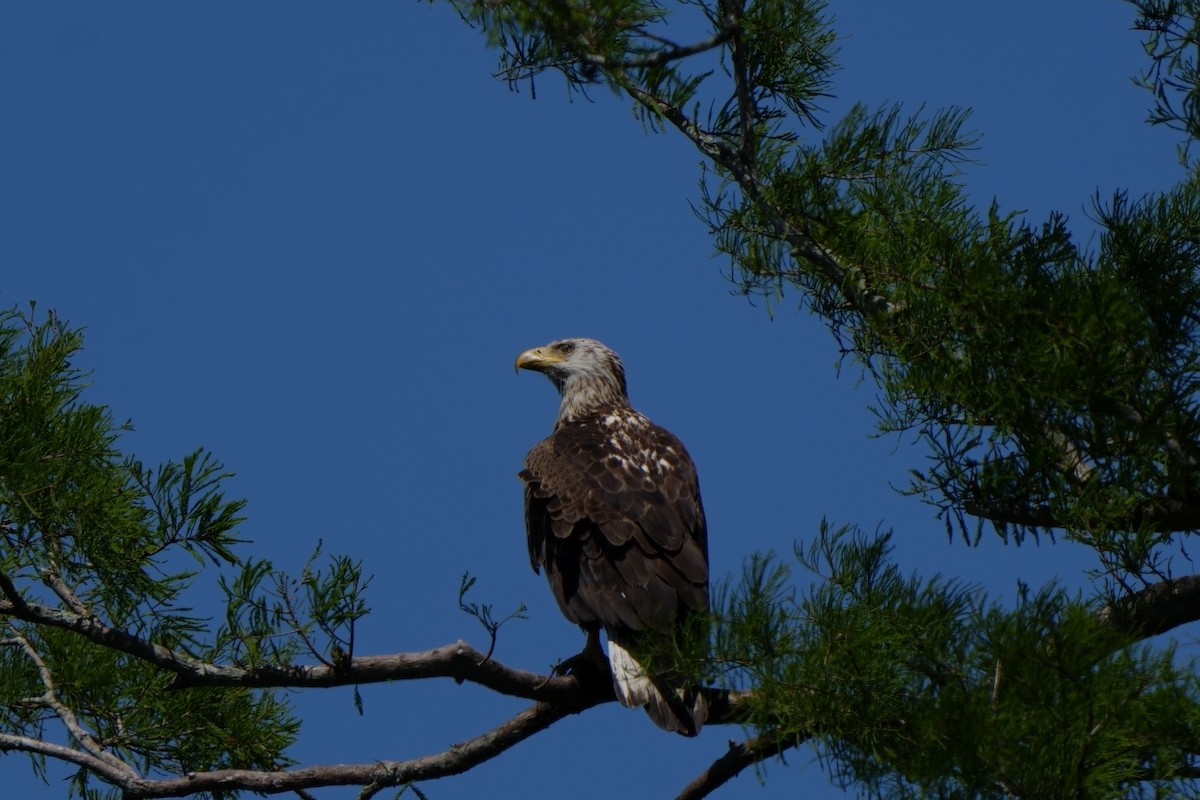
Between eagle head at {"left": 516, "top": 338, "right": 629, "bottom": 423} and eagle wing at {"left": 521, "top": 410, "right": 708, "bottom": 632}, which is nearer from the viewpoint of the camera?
eagle wing at {"left": 521, "top": 410, "right": 708, "bottom": 632}

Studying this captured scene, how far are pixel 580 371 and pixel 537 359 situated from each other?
0.88 ft

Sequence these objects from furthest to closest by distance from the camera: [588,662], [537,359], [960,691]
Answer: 1. [537,359]
2. [588,662]
3. [960,691]

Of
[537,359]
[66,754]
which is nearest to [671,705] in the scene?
[66,754]

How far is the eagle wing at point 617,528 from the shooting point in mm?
4594

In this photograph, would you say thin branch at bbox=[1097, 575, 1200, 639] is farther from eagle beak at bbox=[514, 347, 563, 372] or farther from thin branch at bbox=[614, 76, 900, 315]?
eagle beak at bbox=[514, 347, 563, 372]

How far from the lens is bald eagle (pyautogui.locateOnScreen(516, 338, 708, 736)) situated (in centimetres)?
422

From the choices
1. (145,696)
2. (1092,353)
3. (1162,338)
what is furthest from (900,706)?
(145,696)

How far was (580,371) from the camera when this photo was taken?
680 cm

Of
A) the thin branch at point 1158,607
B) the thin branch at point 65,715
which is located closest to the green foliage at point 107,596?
the thin branch at point 65,715

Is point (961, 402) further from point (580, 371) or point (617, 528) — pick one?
point (580, 371)

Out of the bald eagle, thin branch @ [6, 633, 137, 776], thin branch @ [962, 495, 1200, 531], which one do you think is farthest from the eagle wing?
thin branch @ [6, 633, 137, 776]

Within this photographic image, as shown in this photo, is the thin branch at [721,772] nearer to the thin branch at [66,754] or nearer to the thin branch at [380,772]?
the thin branch at [380,772]

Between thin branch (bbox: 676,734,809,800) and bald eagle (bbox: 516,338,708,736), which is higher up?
bald eagle (bbox: 516,338,708,736)

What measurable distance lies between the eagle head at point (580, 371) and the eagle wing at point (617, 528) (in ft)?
3.56
